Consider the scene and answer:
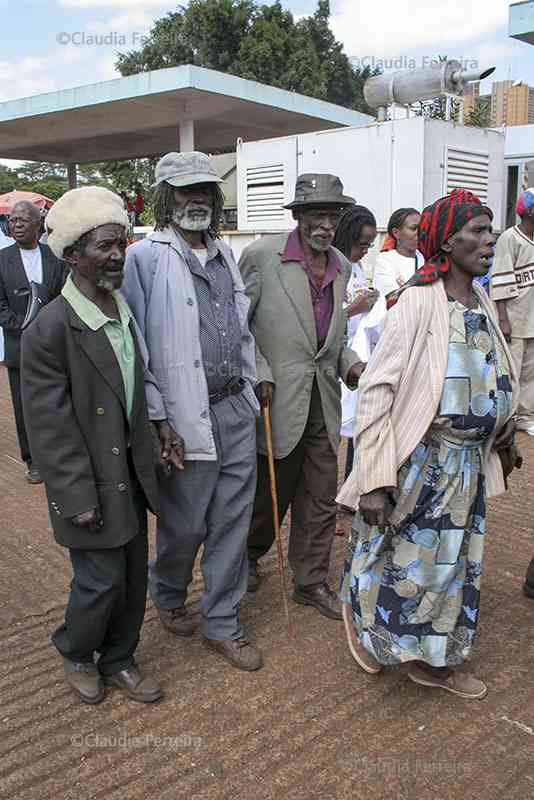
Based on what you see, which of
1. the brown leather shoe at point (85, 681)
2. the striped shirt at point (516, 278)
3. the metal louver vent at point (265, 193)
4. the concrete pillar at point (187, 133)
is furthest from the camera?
the concrete pillar at point (187, 133)

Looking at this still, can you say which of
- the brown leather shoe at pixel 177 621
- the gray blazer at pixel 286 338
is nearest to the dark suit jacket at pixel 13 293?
the gray blazer at pixel 286 338

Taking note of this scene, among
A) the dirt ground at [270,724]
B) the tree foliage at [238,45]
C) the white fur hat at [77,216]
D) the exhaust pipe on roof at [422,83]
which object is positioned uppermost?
the tree foliage at [238,45]

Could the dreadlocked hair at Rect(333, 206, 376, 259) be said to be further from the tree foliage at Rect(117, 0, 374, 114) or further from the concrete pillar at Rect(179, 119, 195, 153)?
the tree foliage at Rect(117, 0, 374, 114)

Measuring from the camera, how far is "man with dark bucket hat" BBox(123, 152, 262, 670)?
3113 millimetres

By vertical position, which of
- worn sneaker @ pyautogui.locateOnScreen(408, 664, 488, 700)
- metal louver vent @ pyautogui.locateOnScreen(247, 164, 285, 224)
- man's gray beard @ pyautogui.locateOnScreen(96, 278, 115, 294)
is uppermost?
metal louver vent @ pyautogui.locateOnScreen(247, 164, 285, 224)

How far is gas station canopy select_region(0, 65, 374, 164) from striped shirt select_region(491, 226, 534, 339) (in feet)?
21.0

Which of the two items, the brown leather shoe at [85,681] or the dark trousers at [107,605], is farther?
the brown leather shoe at [85,681]

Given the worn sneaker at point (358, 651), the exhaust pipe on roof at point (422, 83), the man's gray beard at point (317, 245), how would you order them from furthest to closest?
1. the exhaust pipe on roof at point (422, 83)
2. the man's gray beard at point (317, 245)
3. the worn sneaker at point (358, 651)

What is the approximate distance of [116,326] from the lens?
2.84 metres

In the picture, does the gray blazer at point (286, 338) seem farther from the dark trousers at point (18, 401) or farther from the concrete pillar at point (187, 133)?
the concrete pillar at point (187, 133)

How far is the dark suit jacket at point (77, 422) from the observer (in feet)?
8.81

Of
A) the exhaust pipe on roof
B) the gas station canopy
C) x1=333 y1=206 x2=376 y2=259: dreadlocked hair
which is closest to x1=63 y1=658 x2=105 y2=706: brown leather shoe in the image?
x1=333 y1=206 x2=376 y2=259: dreadlocked hair

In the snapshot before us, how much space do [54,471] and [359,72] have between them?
4092 centimetres

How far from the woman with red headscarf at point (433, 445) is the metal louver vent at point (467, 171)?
5.69 meters
